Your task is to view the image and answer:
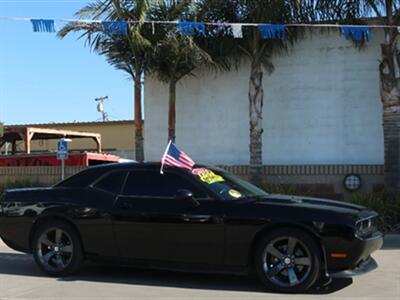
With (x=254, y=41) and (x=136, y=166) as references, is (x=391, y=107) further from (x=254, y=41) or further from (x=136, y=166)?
(x=136, y=166)

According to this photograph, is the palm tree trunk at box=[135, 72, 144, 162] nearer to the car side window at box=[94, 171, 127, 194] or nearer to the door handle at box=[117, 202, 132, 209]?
the car side window at box=[94, 171, 127, 194]

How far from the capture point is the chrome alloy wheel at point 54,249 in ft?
26.2

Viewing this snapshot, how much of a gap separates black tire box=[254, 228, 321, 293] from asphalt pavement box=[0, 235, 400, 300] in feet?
0.44

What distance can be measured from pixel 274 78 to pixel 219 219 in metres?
9.83

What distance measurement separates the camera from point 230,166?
51.6 feet

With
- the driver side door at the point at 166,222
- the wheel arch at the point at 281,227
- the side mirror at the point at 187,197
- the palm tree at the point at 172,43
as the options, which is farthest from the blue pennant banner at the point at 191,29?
the wheel arch at the point at 281,227

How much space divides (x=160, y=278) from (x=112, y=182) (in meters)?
1.41

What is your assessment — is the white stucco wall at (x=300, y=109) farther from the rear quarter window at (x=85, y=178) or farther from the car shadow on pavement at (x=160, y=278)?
the rear quarter window at (x=85, y=178)

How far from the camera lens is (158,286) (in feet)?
24.1

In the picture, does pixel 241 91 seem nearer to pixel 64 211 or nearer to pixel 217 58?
pixel 217 58

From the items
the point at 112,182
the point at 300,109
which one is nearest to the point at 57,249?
the point at 112,182

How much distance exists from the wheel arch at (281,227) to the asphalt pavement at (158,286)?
0.35 metres

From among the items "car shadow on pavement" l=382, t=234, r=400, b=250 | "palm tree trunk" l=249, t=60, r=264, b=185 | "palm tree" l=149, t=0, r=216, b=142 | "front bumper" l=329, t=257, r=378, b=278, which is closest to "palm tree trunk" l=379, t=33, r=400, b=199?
"car shadow on pavement" l=382, t=234, r=400, b=250

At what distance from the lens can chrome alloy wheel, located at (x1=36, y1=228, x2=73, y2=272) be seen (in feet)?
26.2
